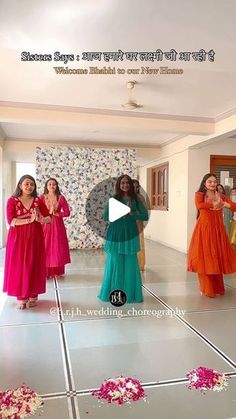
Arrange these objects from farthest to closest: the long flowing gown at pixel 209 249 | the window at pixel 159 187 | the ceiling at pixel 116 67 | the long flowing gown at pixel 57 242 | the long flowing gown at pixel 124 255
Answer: the window at pixel 159 187 < the long flowing gown at pixel 57 242 < the long flowing gown at pixel 209 249 < the long flowing gown at pixel 124 255 < the ceiling at pixel 116 67

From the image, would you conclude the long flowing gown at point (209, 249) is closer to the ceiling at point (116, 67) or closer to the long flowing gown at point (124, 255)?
the long flowing gown at point (124, 255)

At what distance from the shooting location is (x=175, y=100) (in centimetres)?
419

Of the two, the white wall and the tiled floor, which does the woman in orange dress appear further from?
the white wall

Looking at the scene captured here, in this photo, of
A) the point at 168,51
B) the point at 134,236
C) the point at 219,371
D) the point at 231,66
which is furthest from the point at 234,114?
the point at 219,371

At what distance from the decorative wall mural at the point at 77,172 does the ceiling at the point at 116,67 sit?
65 centimetres

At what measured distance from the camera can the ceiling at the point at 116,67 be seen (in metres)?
2.07

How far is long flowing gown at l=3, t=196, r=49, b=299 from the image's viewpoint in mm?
3037

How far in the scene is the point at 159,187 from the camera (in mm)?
6020

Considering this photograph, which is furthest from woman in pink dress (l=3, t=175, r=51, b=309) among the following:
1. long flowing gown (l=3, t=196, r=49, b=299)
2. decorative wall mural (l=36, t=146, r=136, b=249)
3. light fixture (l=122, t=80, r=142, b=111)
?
decorative wall mural (l=36, t=146, r=136, b=249)

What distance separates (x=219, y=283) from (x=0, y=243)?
4.84 m

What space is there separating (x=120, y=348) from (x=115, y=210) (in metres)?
1.33

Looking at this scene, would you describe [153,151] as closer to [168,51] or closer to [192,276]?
[192,276]

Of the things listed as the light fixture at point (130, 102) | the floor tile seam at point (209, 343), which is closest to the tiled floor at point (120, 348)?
the floor tile seam at point (209, 343)

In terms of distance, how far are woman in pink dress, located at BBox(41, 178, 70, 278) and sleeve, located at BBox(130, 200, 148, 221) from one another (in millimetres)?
1617
